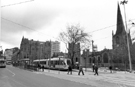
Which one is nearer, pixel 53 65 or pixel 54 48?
pixel 53 65

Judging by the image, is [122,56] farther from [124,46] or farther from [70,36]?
[70,36]

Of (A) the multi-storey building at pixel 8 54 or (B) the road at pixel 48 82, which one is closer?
(B) the road at pixel 48 82

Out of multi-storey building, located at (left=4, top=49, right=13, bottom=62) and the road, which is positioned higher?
multi-storey building, located at (left=4, top=49, right=13, bottom=62)

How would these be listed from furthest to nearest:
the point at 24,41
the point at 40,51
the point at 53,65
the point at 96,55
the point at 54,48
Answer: the point at 24,41 < the point at 54,48 < the point at 40,51 < the point at 96,55 < the point at 53,65

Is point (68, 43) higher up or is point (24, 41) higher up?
point (24, 41)

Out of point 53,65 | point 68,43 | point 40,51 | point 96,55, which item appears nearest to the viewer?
point 53,65

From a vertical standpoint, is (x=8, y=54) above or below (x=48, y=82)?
above

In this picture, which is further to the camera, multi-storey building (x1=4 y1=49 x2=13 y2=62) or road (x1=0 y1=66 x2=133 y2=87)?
multi-storey building (x1=4 y1=49 x2=13 y2=62)

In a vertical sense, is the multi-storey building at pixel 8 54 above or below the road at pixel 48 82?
above

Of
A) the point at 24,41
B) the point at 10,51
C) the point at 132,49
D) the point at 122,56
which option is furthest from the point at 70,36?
the point at 10,51

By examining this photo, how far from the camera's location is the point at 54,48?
111 meters

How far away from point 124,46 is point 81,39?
50.7ft

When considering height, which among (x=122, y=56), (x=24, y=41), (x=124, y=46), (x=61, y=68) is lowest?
(x=61, y=68)

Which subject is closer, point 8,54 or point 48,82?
point 48,82
